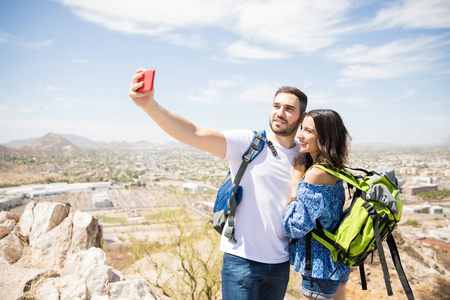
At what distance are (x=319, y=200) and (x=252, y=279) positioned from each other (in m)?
0.60

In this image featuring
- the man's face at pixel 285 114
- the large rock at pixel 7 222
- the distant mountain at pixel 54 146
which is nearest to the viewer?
the man's face at pixel 285 114

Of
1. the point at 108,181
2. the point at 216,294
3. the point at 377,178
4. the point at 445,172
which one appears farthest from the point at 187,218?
the point at 445,172

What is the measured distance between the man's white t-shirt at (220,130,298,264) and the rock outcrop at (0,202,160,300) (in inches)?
53.4

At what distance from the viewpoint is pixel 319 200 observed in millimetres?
1506

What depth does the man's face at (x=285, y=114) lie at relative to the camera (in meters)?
1.74

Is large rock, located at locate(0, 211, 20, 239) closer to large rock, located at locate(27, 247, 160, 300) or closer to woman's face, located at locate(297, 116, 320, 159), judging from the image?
large rock, located at locate(27, 247, 160, 300)

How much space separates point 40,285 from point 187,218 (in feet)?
14.1

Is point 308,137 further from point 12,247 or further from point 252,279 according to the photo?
point 12,247

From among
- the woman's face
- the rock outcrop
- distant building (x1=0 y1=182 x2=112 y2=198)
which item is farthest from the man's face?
distant building (x1=0 y1=182 x2=112 y2=198)

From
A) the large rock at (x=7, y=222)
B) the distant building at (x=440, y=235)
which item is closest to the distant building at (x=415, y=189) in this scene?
the distant building at (x=440, y=235)

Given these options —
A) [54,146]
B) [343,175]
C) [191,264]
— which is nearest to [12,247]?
[191,264]

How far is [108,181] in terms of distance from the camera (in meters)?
53.7

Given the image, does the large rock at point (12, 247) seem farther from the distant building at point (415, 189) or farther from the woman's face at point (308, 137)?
the distant building at point (415, 189)

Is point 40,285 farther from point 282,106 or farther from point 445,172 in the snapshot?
point 445,172
